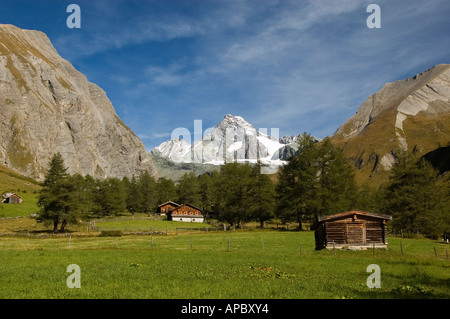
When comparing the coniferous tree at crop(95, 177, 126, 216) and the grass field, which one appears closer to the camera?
the grass field

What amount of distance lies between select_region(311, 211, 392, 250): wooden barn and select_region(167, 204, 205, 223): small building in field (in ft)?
245

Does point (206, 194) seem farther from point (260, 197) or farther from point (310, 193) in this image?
point (310, 193)

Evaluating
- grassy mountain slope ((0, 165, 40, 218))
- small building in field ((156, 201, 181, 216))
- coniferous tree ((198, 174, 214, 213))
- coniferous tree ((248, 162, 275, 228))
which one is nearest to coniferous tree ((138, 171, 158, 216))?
small building in field ((156, 201, 181, 216))

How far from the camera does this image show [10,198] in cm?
10181

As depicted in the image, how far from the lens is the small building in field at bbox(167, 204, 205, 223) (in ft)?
366

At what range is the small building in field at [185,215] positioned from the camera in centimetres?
11166

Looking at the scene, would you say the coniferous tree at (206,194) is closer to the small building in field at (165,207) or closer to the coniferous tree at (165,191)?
the small building in field at (165,207)

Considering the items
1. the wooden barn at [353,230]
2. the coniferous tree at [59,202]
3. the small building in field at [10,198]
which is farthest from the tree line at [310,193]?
the small building in field at [10,198]

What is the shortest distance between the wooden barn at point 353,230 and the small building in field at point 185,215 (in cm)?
7457

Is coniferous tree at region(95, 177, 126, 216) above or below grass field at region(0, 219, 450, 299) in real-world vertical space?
above

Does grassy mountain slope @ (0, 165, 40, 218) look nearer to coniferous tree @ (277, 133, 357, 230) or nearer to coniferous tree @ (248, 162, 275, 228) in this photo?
coniferous tree @ (248, 162, 275, 228)
